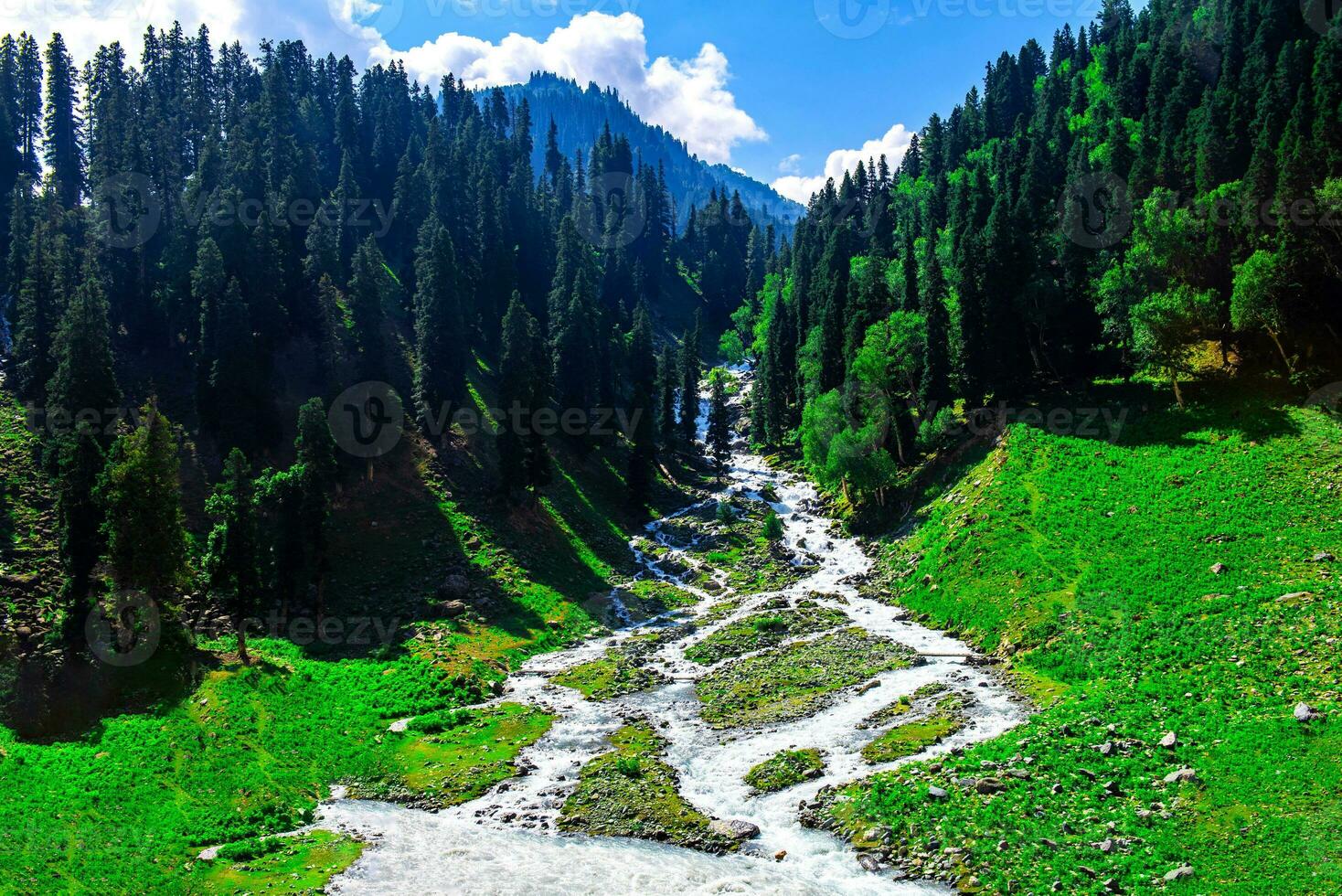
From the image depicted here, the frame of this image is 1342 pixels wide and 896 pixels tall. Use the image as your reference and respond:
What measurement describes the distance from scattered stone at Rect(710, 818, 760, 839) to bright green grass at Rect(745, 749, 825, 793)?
2.85 m

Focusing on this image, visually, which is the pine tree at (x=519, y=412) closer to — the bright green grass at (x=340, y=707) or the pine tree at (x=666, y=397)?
the bright green grass at (x=340, y=707)

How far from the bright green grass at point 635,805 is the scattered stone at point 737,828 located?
0.28 metres

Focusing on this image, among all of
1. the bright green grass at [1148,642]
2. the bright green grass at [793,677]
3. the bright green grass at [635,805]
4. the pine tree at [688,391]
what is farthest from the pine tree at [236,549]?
the pine tree at [688,391]

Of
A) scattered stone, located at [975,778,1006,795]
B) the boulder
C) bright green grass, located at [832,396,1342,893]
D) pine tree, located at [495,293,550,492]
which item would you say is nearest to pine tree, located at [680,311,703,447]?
pine tree, located at [495,293,550,492]

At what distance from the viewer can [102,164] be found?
305ft

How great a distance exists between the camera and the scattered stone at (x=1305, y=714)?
28.4 m

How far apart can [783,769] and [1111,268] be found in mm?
57696

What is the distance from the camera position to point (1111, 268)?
67.5 meters

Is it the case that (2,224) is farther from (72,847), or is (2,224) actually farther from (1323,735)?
(1323,735)

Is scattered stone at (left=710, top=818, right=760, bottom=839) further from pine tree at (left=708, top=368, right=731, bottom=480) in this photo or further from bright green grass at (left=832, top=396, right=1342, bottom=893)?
pine tree at (left=708, top=368, right=731, bottom=480)

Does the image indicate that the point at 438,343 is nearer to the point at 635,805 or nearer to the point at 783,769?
the point at 635,805

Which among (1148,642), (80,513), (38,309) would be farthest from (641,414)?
(1148,642)

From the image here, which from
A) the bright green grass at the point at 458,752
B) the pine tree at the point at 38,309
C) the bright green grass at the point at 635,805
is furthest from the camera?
the pine tree at the point at 38,309

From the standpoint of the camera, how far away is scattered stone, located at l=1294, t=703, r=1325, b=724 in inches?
1117
